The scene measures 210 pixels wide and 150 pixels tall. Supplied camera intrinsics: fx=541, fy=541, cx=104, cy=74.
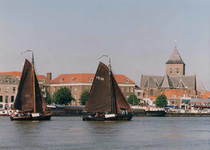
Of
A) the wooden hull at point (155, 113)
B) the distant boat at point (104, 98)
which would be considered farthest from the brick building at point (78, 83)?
the distant boat at point (104, 98)

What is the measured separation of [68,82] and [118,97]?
89426mm

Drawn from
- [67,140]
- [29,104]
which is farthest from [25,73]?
[67,140]

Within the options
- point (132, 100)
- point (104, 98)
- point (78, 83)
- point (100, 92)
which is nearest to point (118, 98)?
point (104, 98)

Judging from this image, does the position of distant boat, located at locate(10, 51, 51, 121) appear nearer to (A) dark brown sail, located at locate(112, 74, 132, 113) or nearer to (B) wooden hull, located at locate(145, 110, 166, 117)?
(A) dark brown sail, located at locate(112, 74, 132, 113)

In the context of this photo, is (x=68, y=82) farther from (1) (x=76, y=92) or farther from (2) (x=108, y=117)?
(2) (x=108, y=117)

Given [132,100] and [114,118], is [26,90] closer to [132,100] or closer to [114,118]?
[114,118]

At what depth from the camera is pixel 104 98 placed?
3701 inches

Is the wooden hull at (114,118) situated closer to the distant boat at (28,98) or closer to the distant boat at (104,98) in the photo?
the distant boat at (104,98)

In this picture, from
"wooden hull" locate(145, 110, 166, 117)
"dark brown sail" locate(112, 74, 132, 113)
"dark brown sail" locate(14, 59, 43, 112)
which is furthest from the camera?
"wooden hull" locate(145, 110, 166, 117)

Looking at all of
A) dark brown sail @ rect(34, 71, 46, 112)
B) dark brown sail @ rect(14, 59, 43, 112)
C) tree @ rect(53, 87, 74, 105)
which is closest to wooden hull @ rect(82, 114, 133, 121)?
dark brown sail @ rect(34, 71, 46, 112)

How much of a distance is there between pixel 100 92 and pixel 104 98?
1412 millimetres

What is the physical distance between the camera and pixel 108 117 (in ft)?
312

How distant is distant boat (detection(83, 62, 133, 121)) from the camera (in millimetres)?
93250

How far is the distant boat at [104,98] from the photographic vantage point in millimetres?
93250
